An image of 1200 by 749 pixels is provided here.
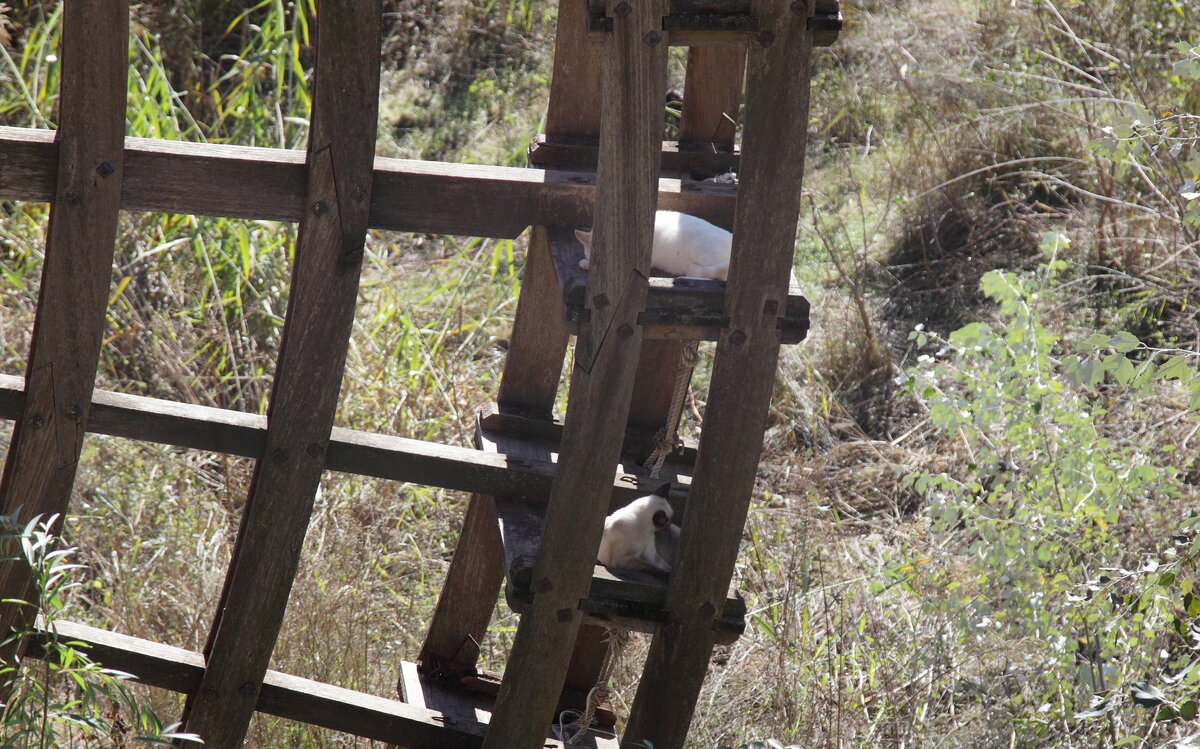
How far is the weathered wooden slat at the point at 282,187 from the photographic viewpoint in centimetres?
186

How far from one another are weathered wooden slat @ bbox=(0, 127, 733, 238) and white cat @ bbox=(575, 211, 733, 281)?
12cm

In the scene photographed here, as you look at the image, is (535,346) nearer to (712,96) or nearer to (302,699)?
(712,96)

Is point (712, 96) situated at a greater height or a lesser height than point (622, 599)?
greater

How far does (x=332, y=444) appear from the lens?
2.05 meters

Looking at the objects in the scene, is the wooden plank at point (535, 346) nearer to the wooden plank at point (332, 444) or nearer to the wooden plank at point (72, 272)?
the wooden plank at point (332, 444)

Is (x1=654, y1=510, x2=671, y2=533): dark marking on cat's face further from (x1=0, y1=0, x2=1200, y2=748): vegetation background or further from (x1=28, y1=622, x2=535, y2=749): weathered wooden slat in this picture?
(x1=0, y1=0, x2=1200, y2=748): vegetation background

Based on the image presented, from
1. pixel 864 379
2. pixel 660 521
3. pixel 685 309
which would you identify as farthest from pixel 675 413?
pixel 864 379

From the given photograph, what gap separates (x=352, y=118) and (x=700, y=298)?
674 mm

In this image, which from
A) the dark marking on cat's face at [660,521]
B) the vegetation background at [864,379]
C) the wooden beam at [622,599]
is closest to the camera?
the wooden beam at [622,599]

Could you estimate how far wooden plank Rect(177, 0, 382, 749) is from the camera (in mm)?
1857

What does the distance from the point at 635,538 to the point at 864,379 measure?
3.13m

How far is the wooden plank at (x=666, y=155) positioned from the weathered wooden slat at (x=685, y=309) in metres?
0.43

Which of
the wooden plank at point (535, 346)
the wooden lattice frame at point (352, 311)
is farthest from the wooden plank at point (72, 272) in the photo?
the wooden plank at point (535, 346)

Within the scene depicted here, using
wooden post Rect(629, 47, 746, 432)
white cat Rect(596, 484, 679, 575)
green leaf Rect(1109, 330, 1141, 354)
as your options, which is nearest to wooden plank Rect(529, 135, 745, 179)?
wooden post Rect(629, 47, 746, 432)
